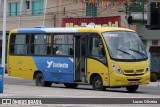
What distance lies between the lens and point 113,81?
84.5ft

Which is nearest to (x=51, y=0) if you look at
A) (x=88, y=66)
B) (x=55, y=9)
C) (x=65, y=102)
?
(x=55, y=9)

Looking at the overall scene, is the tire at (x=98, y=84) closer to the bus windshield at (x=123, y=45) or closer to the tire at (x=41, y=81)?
the bus windshield at (x=123, y=45)

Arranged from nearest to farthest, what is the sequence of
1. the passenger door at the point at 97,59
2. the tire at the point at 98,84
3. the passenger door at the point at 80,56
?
the passenger door at the point at 97,59
the tire at the point at 98,84
the passenger door at the point at 80,56

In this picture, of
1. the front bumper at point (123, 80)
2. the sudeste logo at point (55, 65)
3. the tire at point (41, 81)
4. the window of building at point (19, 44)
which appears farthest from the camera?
the window of building at point (19, 44)

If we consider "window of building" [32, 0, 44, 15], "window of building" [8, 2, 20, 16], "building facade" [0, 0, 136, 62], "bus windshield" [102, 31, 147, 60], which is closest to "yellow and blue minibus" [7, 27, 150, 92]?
"bus windshield" [102, 31, 147, 60]

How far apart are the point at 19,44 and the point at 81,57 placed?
17.4ft

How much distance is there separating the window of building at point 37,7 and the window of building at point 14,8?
2.19 m

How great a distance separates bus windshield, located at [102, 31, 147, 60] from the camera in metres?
25.9

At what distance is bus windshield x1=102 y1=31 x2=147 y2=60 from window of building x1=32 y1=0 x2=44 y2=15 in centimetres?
2969

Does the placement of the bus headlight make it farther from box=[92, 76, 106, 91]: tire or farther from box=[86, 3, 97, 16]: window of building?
box=[86, 3, 97, 16]: window of building

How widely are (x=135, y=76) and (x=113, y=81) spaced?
42.6 inches

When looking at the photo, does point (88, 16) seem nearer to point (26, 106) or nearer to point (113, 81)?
point (113, 81)

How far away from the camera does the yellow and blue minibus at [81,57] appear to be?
84.8ft

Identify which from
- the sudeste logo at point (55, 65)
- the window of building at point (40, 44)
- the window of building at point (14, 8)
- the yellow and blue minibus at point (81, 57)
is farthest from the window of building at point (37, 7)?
the sudeste logo at point (55, 65)
